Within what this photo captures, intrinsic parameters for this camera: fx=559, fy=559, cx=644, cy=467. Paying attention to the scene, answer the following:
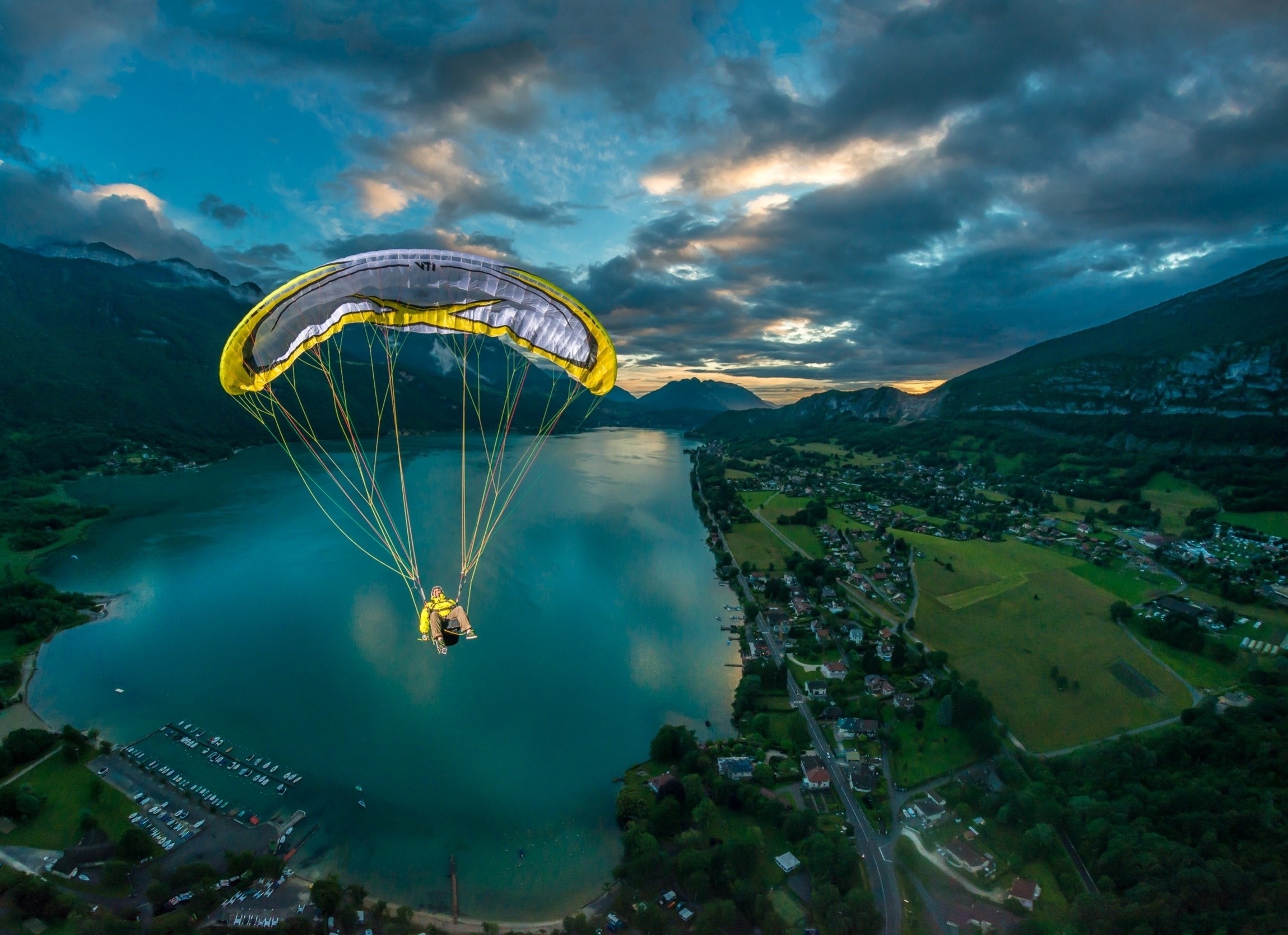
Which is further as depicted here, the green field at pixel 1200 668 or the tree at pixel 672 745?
the green field at pixel 1200 668

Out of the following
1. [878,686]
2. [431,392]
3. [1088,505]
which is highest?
[431,392]

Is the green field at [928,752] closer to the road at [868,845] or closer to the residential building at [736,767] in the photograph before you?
the road at [868,845]

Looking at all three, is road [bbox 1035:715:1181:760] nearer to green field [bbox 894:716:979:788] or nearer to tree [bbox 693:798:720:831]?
green field [bbox 894:716:979:788]

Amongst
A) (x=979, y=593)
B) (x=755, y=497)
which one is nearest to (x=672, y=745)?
(x=979, y=593)

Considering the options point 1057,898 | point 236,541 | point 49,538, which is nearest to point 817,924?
point 1057,898

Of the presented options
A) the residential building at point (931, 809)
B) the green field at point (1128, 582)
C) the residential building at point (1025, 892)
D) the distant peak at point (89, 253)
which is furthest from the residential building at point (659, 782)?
the distant peak at point (89, 253)

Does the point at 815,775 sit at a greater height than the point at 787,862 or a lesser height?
greater

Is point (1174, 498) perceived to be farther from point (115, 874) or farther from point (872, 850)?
point (115, 874)
